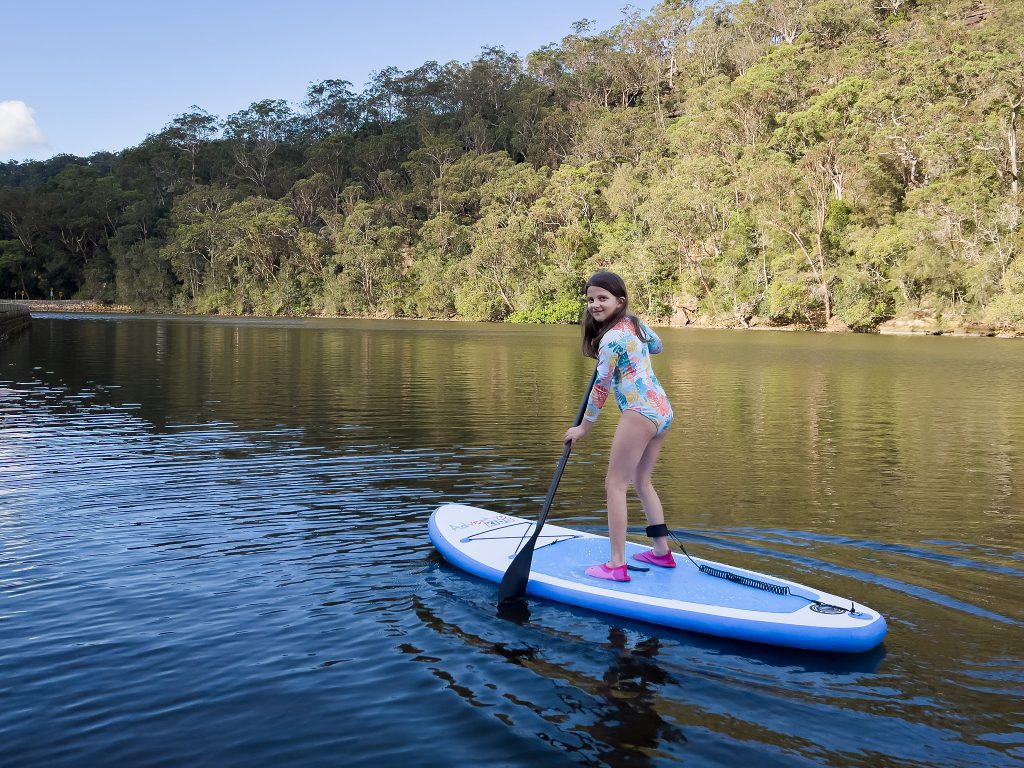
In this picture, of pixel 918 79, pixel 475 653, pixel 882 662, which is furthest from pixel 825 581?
pixel 918 79

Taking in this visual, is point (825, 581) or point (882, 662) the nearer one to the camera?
point (882, 662)

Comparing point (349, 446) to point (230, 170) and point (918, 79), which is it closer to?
point (918, 79)

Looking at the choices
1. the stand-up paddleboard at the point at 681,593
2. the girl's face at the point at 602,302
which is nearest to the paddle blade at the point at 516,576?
the stand-up paddleboard at the point at 681,593

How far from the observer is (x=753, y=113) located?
6625 cm

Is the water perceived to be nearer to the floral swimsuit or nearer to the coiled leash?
the coiled leash

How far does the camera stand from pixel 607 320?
574cm

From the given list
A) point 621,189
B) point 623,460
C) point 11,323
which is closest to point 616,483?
point 623,460

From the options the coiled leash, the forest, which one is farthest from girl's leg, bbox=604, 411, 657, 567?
the forest

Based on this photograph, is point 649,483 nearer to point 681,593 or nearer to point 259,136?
point 681,593

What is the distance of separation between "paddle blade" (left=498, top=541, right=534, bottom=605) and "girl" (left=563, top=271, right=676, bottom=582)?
0.47 m

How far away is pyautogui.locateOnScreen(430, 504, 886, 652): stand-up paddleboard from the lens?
4965mm

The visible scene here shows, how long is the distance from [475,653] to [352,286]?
89768 mm

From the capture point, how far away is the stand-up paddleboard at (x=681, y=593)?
4965mm

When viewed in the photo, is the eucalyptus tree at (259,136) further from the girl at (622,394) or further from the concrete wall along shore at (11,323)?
the girl at (622,394)
